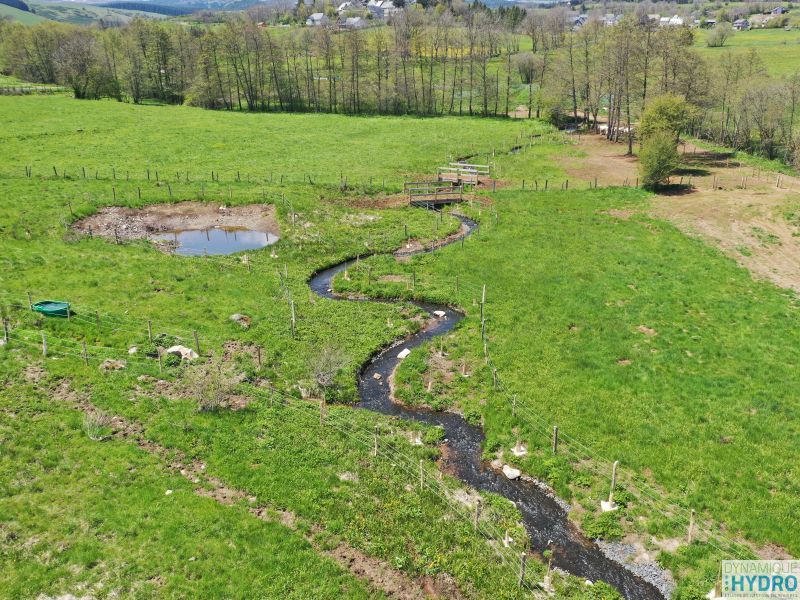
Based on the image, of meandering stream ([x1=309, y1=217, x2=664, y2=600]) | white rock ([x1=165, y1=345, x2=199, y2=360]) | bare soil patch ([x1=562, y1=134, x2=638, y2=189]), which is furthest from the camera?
bare soil patch ([x1=562, y1=134, x2=638, y2=189])

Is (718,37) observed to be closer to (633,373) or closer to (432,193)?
(432,193)

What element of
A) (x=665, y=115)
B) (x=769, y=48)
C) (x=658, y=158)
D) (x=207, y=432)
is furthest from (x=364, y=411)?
(x=769, y=48)

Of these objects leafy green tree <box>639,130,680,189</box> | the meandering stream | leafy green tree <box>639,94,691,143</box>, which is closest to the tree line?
leafy green tree <box>639,94,691,143</box>

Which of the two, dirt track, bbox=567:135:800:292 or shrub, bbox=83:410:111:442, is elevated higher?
dirt track, bbox=567:135:800:292

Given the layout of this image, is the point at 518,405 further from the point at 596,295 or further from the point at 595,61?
the point at 595,61

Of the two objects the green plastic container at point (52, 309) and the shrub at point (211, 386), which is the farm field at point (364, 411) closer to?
the shrub at point (211, 386)

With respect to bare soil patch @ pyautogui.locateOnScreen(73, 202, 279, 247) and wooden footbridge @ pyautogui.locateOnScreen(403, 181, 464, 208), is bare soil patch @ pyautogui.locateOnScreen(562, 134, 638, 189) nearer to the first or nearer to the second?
wooden footbridge @ pyautogui.locateOnScreen(403, 181, 464, 208)

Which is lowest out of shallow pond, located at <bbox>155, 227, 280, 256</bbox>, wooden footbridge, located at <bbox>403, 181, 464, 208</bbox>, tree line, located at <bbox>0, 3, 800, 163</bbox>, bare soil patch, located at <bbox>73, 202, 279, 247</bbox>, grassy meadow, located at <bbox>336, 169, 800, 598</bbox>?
grassy meadow, located at <bbox>336, 169, 800, 598</bbox>
